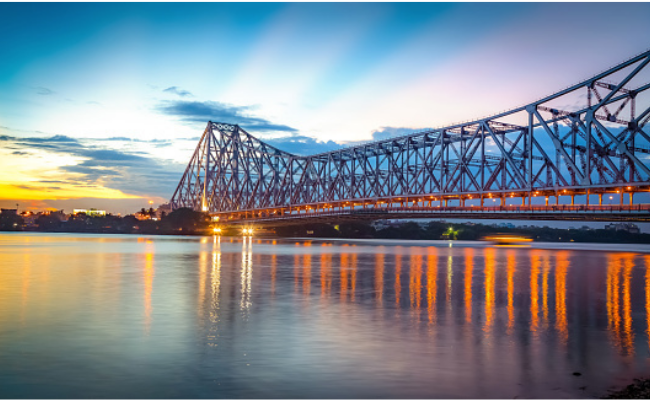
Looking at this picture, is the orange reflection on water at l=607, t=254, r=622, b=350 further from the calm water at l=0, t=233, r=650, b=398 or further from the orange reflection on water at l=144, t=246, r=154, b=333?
the orange reflection on water at l=144, t=246, r=154, b=333

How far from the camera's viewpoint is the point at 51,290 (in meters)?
22.2

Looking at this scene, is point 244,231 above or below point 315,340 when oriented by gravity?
above

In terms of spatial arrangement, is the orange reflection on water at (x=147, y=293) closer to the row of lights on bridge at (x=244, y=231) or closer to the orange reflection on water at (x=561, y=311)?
the orange reflection on water at (x=561, y=311)

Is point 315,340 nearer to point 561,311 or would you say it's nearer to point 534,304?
point 561,311

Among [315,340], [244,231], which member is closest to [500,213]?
[315,340]

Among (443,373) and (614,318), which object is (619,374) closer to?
(443,373)

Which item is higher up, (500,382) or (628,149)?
(628,149)

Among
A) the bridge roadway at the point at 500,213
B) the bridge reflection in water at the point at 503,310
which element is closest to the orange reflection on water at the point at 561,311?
the bridge reflection in water at the point at 503,310

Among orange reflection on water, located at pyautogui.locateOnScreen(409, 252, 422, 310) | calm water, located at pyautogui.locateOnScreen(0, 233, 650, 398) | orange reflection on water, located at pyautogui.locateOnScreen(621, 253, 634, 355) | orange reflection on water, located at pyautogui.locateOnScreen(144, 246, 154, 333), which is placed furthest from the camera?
orange reflection on water, located at pyautogui.locateOnScreen(409, 252, 422, 310)

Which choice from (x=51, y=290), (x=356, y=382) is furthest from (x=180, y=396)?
(x=51, y=290)

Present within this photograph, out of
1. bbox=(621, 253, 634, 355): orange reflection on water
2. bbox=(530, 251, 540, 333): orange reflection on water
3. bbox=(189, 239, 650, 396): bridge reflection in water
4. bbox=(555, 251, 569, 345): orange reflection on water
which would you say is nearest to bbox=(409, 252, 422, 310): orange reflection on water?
bbox=(189, 239, 650, 396): bridge reflection in water

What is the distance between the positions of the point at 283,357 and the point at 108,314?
7435 mm

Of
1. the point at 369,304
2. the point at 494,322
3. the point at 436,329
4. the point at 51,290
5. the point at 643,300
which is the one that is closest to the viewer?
A: the point at 436,329

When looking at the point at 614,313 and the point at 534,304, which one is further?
the point at 534,304
